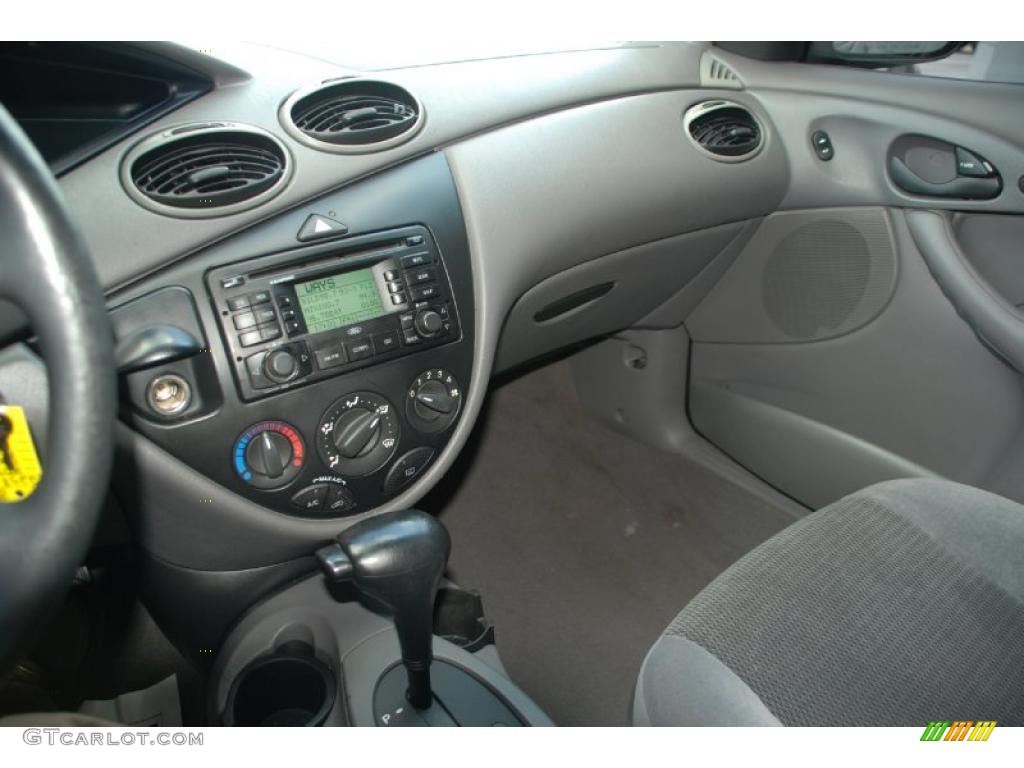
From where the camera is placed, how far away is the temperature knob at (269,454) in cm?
99

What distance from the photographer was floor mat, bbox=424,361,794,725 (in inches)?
62.6

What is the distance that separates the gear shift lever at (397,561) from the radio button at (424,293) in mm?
296

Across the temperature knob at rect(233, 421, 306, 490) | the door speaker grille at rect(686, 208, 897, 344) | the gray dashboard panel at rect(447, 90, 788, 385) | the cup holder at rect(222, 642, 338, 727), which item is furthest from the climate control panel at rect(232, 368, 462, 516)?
the door speaker grille at rect(686, 208, 897, 344)

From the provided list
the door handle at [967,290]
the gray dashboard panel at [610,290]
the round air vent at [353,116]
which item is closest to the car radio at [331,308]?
the round air vent at [353,116]

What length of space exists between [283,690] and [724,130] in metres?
1.16

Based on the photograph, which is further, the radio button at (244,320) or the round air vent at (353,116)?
the round air vent at (353,116)

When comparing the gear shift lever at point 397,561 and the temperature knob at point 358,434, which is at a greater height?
the temperature knob at point 358,434

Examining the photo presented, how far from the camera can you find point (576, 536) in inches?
71.4

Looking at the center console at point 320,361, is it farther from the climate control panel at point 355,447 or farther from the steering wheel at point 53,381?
the steering wheel at point 53,381

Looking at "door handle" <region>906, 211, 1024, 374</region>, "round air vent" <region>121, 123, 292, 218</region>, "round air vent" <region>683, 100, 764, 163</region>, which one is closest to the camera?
"round air vent" <region>121, 123, 292, 218</region>

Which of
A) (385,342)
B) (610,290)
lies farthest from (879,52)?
(385,342)
